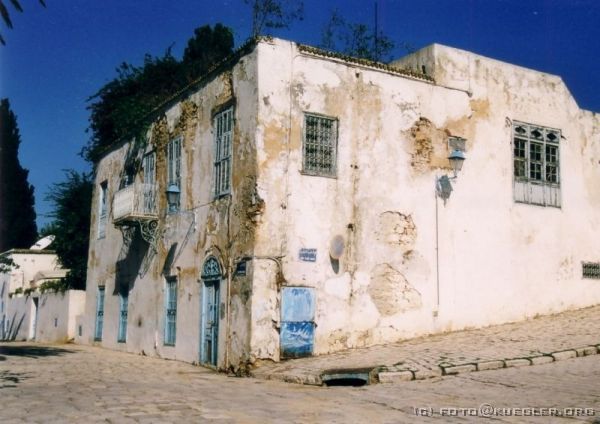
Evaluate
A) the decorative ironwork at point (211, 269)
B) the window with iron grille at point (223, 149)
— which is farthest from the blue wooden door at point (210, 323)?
the window with iron grille at point (223, 149)

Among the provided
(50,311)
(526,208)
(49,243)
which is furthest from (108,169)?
(49,243)

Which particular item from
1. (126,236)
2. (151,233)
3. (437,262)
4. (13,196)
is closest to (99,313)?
(126,236)

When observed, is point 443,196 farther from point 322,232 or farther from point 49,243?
point 49,243

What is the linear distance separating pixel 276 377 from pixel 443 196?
607cm

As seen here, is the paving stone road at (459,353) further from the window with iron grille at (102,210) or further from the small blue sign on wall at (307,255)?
the window with iron grille at (102,210)

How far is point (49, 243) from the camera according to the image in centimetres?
3512

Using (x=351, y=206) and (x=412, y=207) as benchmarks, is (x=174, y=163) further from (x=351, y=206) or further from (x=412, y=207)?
(x=412, y=207)

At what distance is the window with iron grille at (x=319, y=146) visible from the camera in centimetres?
1356

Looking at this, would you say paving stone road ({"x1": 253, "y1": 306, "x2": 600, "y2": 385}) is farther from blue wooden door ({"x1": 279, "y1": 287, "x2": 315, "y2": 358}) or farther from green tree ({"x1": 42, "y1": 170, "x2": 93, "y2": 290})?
green tree ({"x1": 42, "y1": 170, "x2": 93, "y2": 290})

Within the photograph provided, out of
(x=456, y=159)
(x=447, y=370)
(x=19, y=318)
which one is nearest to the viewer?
(x=447, y=370)

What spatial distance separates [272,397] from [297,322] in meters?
3.97

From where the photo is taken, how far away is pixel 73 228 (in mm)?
28938

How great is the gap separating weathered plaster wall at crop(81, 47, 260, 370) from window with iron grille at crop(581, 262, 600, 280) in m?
9.37

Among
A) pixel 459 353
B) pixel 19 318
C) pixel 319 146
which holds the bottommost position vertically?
pixel 19 318
